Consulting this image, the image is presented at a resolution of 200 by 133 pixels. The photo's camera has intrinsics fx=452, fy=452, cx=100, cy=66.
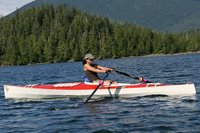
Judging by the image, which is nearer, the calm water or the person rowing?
the calm water

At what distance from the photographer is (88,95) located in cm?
2709

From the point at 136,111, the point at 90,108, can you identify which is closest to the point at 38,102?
the point at 90,108

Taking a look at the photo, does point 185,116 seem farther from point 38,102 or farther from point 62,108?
point 38,102

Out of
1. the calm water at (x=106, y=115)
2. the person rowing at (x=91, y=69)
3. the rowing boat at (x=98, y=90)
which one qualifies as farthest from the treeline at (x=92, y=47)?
the calm water at (x=106, y=115)

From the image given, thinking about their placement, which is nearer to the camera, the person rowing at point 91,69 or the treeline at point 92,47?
the person rowing at point 91,69

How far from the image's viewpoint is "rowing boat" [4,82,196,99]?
2534 cm

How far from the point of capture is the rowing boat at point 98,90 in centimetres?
2534

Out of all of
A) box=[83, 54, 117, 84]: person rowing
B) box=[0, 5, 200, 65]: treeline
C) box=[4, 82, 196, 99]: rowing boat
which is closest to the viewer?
box=[4, 82, 196, 99]: rowing boat

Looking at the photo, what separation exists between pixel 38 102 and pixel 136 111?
782 cm

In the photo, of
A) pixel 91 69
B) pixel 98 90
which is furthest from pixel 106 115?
pixel 91 69

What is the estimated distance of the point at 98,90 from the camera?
→ 26.5 metres

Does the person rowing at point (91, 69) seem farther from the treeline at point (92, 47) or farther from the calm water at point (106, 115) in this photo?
the treeline at point (92, 47)

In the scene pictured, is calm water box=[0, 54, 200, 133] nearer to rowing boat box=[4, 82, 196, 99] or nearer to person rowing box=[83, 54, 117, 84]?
rowing boat box=[4, 82, 196, 99]

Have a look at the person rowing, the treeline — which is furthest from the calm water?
the treeline
